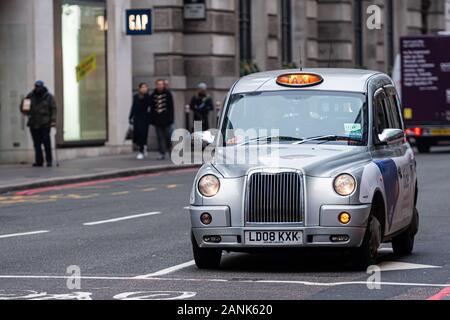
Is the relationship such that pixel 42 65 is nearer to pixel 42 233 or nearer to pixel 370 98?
pixel 42 233

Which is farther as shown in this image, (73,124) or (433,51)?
(433,51)

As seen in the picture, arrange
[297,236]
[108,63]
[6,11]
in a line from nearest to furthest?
[297,236]
[6,11]
[108,63]

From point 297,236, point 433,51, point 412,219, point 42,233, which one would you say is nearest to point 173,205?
point 42,233

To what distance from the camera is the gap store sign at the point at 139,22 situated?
35312mm

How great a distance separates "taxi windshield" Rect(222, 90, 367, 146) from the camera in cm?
1321

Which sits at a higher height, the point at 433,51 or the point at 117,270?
the point at 433,51

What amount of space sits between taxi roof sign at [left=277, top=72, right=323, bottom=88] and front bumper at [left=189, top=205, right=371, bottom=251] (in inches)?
69.1

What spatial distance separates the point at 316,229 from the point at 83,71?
896 inches

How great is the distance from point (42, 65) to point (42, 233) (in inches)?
616

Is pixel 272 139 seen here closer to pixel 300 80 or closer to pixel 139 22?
pixel 300 80

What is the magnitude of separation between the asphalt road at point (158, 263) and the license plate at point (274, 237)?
Answer: 29cm

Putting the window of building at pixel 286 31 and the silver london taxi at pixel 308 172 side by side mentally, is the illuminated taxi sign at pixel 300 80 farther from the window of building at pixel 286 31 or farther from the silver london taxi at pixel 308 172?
the window of building at pixel 286 31

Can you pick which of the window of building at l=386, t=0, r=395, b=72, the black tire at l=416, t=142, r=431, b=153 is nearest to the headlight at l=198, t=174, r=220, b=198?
the black tire at l=416, t=142, r=431, b=153

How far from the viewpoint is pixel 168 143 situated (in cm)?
3575
